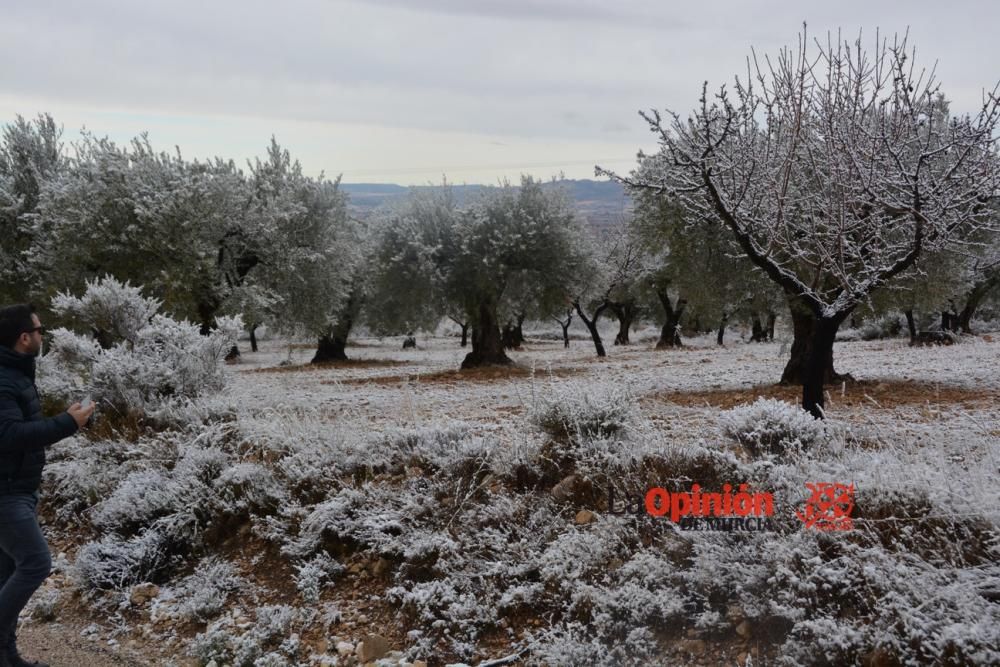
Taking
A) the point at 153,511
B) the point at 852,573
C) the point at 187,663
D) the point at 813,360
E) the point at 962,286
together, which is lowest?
the point at 187,663

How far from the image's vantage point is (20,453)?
441 centimetres

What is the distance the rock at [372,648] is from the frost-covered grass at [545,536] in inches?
6.2

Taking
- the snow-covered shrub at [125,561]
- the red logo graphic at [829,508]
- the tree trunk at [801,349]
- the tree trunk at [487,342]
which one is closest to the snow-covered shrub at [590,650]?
the red logo graphic at [829,508]

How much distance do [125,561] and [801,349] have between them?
13290 millimetres

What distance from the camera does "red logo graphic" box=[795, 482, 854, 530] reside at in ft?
14.4

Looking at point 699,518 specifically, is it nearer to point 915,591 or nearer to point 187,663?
point 915,591

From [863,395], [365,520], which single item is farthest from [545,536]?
[863,395]

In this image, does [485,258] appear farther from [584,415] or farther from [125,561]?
[125,561]

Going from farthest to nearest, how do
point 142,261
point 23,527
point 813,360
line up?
point 142,261 → point 813,360 → point 23,527

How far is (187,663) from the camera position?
4879 mm

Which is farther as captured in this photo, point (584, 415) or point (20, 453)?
point (584, 415)

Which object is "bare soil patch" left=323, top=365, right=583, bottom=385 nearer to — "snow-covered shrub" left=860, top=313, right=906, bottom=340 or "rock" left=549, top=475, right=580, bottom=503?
"rock" left=549, top=475, right=580, bottom=503

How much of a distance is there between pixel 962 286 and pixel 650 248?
7569 mm

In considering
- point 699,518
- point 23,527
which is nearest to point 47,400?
point 23,527
